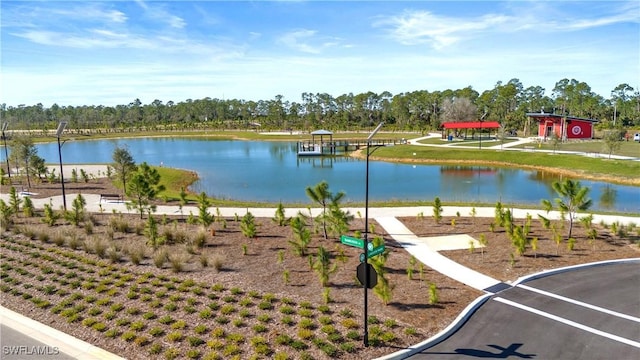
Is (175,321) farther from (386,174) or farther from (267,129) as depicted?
(267,129)

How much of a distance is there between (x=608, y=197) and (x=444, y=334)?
29.1 meters

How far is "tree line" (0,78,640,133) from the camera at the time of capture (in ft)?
319

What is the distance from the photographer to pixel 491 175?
152 feet

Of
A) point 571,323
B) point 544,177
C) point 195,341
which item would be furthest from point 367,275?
point 544,177

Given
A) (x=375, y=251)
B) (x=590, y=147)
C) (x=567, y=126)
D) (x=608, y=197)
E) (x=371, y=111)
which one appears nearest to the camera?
(x=375, y=251)

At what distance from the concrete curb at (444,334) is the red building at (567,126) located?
63.3 meters

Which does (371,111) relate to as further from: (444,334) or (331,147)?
(444,334)

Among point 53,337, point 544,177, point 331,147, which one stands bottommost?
point 53,337

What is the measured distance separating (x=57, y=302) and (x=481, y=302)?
1377cm

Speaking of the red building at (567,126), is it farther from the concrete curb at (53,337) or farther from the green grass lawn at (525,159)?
the concrete curb at (53,337)

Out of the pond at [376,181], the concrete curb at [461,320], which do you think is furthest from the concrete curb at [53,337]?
the pond at [376,181]

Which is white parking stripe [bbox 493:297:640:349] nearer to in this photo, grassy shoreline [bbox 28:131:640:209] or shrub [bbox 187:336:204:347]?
shrub [bbox 187:336:204:347]

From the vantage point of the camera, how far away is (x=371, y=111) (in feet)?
413

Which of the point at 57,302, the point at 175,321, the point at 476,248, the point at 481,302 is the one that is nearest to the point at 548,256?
the point at 476,248
